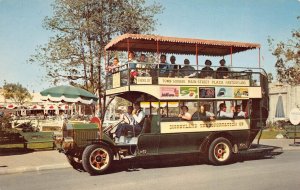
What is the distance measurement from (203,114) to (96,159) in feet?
12.3

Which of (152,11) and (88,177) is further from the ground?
(152,11)

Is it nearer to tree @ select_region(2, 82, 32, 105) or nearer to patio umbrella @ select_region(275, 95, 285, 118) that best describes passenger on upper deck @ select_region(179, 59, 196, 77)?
patio umbrella @ select_region(275, 95, 285, 118)

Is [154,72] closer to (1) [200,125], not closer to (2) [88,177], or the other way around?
(1) [200,125]

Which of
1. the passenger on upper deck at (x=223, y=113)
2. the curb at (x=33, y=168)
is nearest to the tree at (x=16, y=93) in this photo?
the curb at (x=33, y=168)

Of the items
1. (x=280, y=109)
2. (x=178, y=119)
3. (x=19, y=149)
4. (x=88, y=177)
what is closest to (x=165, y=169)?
(x=178, y=119)

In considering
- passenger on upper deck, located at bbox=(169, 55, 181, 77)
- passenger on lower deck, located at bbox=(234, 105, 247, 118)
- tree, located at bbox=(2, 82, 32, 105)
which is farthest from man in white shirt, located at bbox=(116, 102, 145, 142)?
tree, located at bbox=(2, 82, 32, 105)

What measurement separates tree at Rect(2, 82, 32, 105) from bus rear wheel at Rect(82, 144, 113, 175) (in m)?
64.4

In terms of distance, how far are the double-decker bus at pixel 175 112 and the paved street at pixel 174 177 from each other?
52 cm

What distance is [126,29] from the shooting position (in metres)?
24.1

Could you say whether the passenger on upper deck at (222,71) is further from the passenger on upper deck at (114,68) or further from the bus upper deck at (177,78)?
the passenger on upper deck at (114,68)

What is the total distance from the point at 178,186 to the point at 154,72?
4085 mm

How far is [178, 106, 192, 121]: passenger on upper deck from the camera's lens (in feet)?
37.2

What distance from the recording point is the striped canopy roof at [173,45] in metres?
11.7

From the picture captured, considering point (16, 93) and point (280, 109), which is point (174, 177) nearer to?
point (280, 109)
